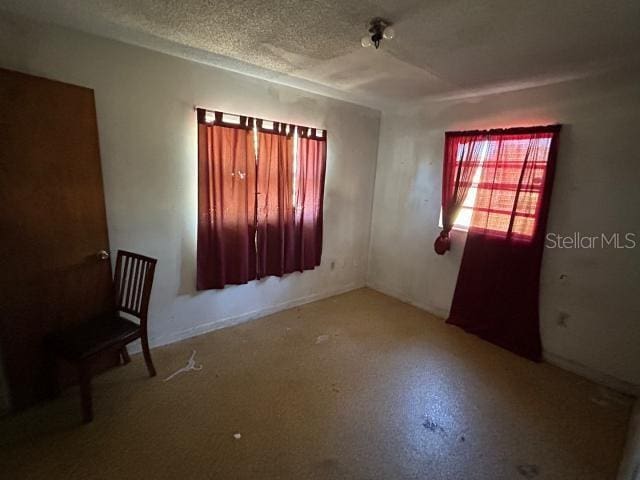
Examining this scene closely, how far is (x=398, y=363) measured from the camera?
2.47 m

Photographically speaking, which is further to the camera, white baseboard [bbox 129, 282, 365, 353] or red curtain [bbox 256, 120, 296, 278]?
red curtain [bbox 256, 120, 296, 278]

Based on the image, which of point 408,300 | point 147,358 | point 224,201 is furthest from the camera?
point 408,300

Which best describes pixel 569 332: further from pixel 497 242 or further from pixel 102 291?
pixel 102 291

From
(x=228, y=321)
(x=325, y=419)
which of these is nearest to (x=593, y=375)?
(x=325, y=419)

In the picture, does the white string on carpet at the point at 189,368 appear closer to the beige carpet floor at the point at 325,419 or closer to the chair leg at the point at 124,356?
the beige carpet floor at the point at 325,419

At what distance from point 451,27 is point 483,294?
230 cm

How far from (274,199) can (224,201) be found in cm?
50

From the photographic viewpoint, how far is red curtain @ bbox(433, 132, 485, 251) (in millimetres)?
2867

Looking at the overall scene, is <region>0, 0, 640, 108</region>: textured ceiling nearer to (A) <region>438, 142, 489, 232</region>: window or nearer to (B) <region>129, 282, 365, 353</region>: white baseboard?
(A) <region>438, 142, 489, 232</region>: window

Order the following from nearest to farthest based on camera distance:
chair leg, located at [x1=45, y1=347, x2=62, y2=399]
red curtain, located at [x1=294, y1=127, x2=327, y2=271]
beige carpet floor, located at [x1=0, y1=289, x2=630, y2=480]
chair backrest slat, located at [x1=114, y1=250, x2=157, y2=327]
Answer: beige carpet floor, located at [x1=0, y1=289, x2=630, y2=480], chair leg, located at [x1=45, y1=347, x2=62, y2=399], chair backrest slat, located at [x1=114, y1=250, x2=157, y2=327], red curtain, located at [x1=294, y1=127, x2=327, y2=271]

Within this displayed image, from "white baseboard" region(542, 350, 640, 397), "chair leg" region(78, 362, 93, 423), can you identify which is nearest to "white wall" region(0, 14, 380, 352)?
"chair leg" region(78, 362, 93, 423)

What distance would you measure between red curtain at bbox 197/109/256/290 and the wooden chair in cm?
53

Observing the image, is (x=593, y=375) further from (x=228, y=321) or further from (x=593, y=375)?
(x=228, y=321)

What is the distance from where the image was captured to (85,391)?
1.70 metres
